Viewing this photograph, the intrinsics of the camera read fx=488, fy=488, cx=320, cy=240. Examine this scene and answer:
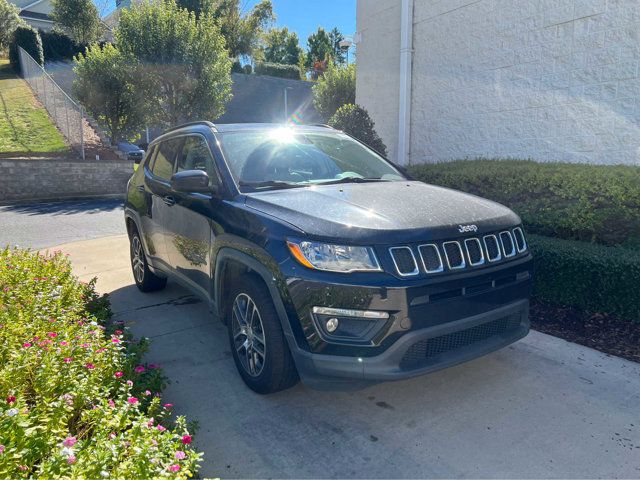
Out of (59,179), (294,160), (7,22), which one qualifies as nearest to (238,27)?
(7,22)

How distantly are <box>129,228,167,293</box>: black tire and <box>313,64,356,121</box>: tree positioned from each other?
514 inches

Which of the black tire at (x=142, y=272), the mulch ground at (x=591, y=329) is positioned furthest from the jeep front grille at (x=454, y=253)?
the black tire at (x=142, y=272)

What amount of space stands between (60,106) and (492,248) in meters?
19.1

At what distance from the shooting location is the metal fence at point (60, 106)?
16473 mm

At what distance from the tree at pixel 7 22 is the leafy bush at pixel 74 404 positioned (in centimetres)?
2885

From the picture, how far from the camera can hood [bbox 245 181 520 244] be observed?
272 centimetres

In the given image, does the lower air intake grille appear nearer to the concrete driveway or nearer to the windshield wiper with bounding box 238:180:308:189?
the concrete driveway

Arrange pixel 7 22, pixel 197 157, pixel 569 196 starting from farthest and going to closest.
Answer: pixel 7 22, pixel 569 196, pixel 197 157

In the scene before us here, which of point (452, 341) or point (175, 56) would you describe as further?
point (175, 56)

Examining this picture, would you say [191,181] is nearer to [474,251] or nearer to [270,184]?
[270,184]

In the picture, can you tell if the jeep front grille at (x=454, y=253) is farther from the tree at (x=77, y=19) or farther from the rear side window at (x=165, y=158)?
the tree at (x=77, y=19)

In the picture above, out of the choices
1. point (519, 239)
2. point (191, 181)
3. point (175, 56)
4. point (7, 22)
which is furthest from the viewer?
point (7, 22)

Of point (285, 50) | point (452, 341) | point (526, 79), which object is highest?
point (285, 50)

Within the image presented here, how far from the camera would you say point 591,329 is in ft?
13.7
